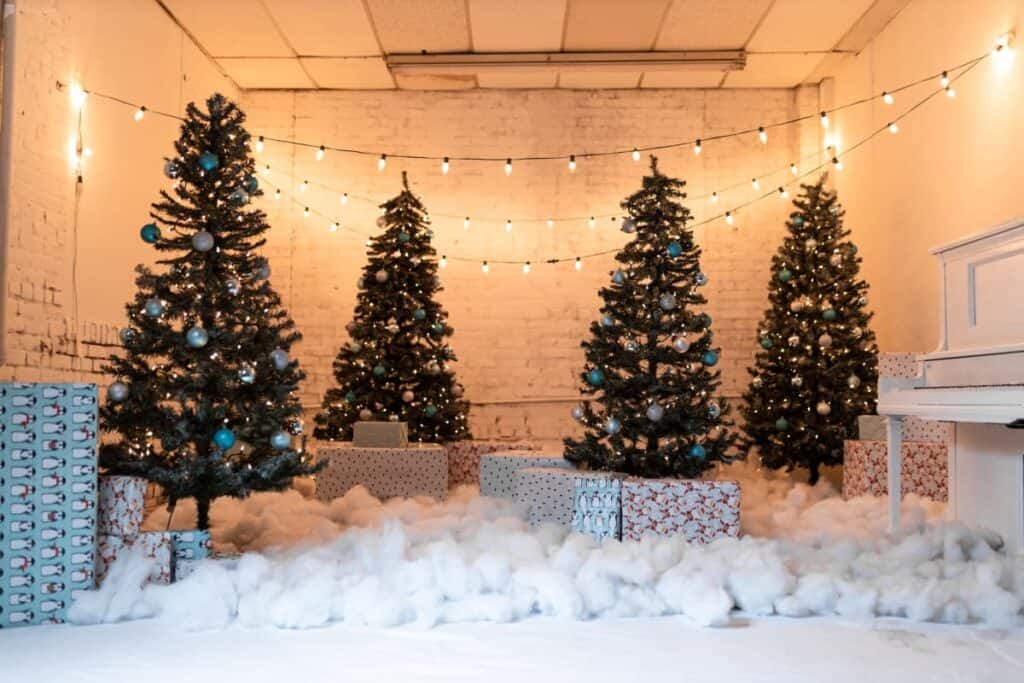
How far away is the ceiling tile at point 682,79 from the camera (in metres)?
9.36

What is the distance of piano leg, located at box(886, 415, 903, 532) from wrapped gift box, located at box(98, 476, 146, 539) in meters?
3.67

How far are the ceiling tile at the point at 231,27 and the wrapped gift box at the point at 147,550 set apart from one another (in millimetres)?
5267

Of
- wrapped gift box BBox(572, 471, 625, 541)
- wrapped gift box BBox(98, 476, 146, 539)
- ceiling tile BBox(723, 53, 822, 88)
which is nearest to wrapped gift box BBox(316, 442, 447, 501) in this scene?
wrapped gift box BBox(572, 471, 625, 541)

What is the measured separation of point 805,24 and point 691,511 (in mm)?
5255

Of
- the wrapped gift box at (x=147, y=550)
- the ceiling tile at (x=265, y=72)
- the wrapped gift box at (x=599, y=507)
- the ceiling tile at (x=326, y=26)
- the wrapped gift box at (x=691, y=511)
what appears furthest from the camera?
the ceiling tile at (x=265, y=72)

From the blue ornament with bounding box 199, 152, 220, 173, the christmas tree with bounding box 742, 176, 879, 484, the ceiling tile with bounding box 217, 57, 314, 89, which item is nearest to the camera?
the blue ornament with bounding box 199, 152, 220, 173

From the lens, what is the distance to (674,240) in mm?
5551

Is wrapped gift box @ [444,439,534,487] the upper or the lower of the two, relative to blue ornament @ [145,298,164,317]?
lower

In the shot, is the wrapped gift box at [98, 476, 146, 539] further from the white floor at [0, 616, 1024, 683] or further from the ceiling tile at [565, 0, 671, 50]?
the ceiling tile at [565, 0, 671, 50]

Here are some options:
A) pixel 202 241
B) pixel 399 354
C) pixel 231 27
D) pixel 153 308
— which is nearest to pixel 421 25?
pixel 231 27

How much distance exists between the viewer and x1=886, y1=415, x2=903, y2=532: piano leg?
495cm

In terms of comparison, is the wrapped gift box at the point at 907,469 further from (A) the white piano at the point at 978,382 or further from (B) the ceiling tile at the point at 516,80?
(B) the ceiling tile at the point at 516,80

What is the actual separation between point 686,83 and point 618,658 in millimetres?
7606

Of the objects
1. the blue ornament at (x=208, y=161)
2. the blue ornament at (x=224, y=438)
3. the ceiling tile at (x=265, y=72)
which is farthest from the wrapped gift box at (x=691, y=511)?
the ceiling tile at (x=265, y=72)
